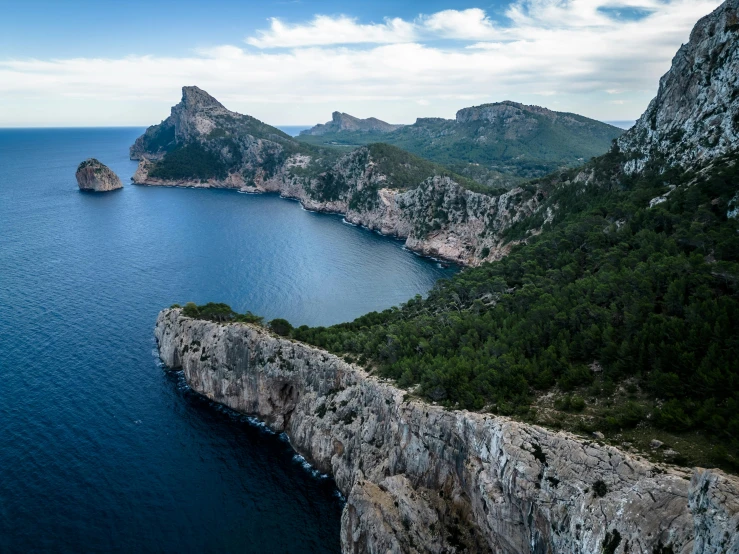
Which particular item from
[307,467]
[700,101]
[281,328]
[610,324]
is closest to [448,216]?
[700,101]

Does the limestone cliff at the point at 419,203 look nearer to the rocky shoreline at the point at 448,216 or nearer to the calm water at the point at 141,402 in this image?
the rocky shoreline at the point at 448,216

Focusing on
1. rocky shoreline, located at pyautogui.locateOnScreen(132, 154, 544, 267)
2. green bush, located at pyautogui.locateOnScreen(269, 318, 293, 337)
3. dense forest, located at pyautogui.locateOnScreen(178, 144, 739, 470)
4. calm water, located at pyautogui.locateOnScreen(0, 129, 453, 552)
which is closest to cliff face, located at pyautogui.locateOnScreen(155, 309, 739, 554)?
dense forest, located at pyautogui.locateOnScreen(178, 144, 739, 470)

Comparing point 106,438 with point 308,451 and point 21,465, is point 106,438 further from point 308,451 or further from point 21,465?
point 308,451

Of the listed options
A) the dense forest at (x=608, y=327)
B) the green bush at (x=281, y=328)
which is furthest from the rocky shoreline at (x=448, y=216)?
the green bush at (x=281, y=328)

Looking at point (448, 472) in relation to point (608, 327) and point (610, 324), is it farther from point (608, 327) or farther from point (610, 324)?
point (610, 324)

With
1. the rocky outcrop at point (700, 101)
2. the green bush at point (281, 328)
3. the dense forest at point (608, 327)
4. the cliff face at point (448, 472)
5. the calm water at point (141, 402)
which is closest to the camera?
the cliff face at point (448, 472)

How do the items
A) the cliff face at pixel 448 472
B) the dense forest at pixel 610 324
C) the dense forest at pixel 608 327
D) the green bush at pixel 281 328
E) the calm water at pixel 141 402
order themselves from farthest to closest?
the green bush at pixel 281 328 → the calm water at pixel 141 402 → the dense forest at pixel 610 324 → the dense forest at pixel 608 327 → the cliff face at pixel 448 472

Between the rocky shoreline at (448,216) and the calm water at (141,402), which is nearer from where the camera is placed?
the calm water at (141,402)
